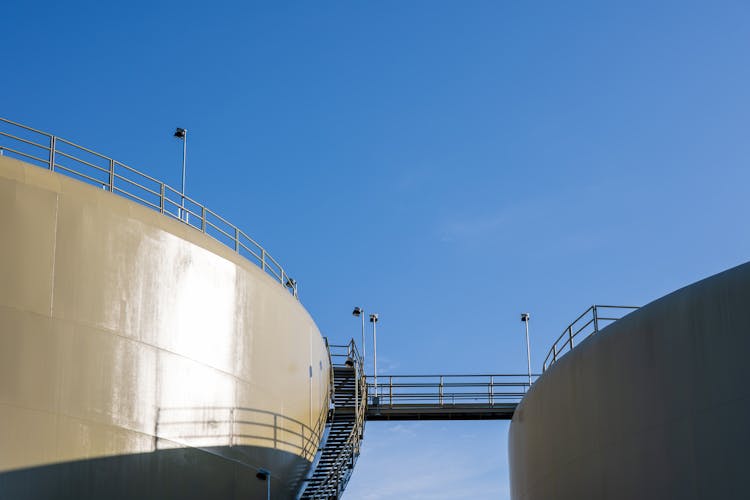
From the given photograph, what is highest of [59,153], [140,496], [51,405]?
[59,153]

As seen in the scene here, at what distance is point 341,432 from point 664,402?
14.6m

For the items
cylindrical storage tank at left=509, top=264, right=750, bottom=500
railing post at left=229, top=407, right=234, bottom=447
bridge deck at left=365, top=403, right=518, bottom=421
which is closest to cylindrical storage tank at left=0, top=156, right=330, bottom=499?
railing post at left=229, top=407, right=234, bottom=447

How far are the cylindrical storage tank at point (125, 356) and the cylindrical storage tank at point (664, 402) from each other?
22.8 feet

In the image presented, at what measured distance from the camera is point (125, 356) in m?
19.6

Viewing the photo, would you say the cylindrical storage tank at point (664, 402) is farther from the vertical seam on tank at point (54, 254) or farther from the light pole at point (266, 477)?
the vertical seam on tank at point (54, 254)

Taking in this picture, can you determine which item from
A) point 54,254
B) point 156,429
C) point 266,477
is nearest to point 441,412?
point 266,477

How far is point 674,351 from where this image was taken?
17281 millimetres

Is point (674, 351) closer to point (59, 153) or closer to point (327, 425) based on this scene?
point (59, 153)

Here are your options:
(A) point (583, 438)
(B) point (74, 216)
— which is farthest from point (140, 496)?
(A) point (583, 438)

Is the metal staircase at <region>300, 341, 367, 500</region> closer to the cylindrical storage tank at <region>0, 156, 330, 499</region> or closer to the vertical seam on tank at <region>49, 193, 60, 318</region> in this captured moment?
the cylindrical storage tank at <region>0, 156, 330, 499</region>

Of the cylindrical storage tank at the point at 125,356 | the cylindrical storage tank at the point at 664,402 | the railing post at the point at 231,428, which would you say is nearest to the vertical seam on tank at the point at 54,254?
the cylindrical storage tank at the point at 125,356

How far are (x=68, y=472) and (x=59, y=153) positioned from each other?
5.93 m

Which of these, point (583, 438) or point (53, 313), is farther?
point (583, 438)

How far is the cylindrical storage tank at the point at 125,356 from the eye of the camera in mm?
17688
